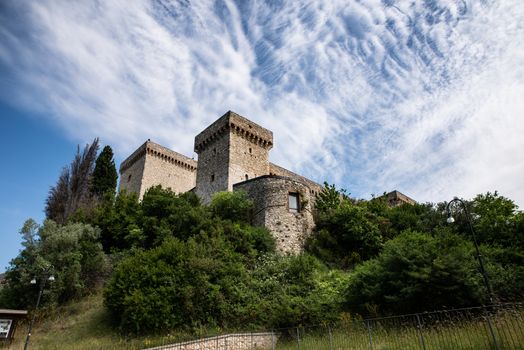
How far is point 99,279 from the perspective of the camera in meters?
16.9

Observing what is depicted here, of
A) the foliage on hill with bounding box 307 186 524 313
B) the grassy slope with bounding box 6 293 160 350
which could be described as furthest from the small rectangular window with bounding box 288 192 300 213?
the grassy slope with bounding box 6 293 160 350

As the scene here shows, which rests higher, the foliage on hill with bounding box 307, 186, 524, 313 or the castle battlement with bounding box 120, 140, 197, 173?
the castle battlement with bounding box 120, 140, 197, 173

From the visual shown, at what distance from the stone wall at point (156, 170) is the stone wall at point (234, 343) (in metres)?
21.1

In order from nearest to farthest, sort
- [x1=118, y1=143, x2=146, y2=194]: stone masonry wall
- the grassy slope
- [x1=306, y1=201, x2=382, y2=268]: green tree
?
1. the grassy slope
2. [x1=306, y1=201, x2=382, y2=268]: green tree
3. [x1=118, y1=143, x2=146, y2=194]: stone masonry wall

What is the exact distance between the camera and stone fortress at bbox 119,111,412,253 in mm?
20203

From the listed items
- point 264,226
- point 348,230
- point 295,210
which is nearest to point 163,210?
point 264,226

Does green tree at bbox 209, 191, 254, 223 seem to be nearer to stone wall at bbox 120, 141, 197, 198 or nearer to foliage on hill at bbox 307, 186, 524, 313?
foliage on hill at bbox 307, 186, 524, 313

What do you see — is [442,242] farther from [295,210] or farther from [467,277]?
[295,210]

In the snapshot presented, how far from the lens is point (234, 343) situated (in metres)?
11.7

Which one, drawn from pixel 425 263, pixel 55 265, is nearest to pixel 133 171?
pixel 55 265

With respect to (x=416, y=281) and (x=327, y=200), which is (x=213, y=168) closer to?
(x=327, y=200)

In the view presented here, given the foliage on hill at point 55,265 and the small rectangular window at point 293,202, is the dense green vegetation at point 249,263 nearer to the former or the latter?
the foliage on hill at point 55,265

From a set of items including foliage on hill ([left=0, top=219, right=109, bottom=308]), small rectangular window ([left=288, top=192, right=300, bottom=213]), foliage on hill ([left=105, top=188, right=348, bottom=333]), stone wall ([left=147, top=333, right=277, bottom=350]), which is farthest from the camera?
small rectangular window ([left=288, top=192, right=300, bottom=213])

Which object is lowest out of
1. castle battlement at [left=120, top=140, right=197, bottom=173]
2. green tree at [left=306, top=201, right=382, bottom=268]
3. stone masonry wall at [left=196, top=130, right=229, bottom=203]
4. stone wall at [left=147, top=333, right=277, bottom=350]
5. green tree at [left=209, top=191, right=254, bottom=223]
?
stone wall at [left=147, top=333, right=277, bottom=350]
